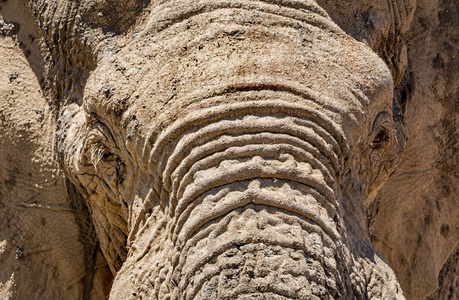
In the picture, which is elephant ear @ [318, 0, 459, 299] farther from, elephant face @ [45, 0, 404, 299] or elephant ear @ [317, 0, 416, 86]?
elephant face @ [45, 0, 404, 299]

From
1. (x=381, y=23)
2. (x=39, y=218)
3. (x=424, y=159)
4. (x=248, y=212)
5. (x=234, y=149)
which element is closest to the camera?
(x=248, y=212)

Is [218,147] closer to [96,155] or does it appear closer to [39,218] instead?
[96,155]

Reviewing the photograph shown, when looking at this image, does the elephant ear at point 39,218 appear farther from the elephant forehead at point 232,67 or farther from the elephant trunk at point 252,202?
the elephant trunk at point 252,202

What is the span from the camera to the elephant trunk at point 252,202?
2412 mm

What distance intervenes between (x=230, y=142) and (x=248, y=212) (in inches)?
8.9

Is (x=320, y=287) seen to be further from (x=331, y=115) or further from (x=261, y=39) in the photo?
(x=261, y=39)

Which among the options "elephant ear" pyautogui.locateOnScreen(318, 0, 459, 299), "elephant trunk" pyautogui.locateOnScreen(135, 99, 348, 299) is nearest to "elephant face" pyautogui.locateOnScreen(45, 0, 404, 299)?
"elephant trunk" pyautogui.locateOnScreen(135, 99, 348, 299)

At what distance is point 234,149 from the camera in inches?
103

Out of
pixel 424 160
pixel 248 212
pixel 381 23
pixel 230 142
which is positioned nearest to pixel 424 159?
pixel 424 160

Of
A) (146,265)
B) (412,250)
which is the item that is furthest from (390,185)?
(146,265)

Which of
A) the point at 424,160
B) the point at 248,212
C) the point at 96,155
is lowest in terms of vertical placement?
the point at 248,212

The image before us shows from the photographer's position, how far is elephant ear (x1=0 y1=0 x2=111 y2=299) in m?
3.51

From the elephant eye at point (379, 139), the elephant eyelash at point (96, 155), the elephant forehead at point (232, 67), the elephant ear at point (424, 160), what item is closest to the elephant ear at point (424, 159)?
the elephant ear at point (424, 160)

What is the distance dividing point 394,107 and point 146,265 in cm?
109
